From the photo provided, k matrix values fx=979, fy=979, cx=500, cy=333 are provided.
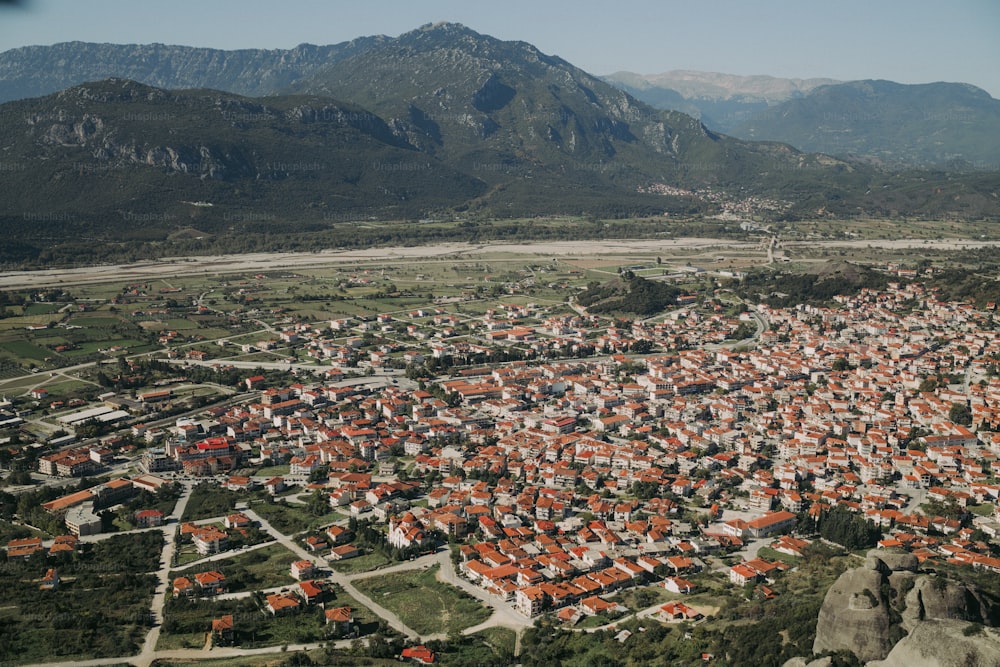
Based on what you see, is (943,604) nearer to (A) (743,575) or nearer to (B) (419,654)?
(A) (743,575)

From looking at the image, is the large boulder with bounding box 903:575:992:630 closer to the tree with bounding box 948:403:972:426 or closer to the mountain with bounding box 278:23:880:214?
the tree with bounding box 948:403:972:426

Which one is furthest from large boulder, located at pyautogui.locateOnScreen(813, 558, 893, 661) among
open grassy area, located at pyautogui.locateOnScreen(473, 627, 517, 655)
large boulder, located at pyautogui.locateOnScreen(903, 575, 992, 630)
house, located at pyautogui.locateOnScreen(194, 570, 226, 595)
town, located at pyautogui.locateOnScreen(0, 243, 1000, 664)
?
house, located at pyautogui.locateOnScreen(194, 570, 226, 595)

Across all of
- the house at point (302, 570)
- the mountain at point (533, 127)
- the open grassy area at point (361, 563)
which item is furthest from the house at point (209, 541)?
the mountain at point (533, 127)

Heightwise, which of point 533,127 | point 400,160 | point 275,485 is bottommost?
point 275,485

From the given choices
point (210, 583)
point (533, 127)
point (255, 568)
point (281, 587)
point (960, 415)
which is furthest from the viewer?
point (533, 127)

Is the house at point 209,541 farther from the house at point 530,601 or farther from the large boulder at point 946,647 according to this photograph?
the large boulder at point 946,647

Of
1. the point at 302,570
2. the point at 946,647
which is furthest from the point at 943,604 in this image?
the point at 302,570
